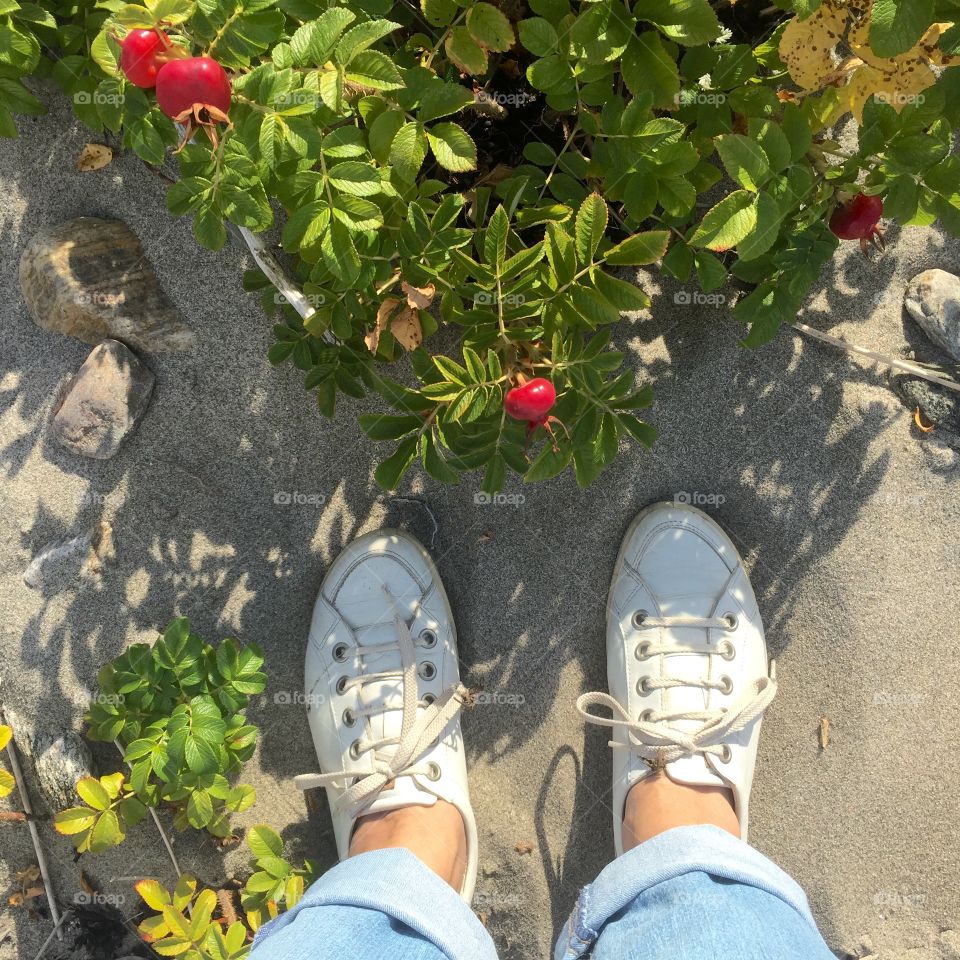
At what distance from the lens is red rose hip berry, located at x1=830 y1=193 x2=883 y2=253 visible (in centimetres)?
144

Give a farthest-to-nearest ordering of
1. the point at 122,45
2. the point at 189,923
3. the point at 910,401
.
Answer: the point at 910,401
the point at 189,923
the point at 122,45

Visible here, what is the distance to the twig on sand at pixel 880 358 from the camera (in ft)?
6.77

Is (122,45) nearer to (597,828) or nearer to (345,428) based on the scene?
(345,428)

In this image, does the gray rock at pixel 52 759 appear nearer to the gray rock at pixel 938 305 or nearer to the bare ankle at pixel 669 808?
the bare ankle at pixel 669 808

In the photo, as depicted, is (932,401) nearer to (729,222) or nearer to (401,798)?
(729,222)

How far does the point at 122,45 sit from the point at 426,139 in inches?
20.3

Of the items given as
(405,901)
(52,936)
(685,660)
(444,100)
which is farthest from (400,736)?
(444,100)

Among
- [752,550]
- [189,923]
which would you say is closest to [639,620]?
[752,550]

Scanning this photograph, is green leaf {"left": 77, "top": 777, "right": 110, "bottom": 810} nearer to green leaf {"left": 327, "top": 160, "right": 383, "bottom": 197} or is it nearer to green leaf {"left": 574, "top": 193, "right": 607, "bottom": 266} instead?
green leaf {"left": 327, "top": 160, "right": 383, "bottom": 197}

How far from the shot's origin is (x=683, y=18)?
125 centimetres

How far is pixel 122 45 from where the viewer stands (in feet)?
3.64

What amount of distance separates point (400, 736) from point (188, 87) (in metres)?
1.65

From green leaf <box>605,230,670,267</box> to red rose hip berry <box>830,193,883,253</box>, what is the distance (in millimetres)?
373

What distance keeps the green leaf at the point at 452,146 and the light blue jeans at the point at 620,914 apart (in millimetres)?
1434
